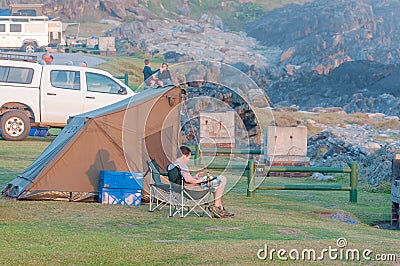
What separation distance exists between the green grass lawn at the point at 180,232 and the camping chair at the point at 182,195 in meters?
0.21

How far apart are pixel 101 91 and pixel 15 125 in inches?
94.2

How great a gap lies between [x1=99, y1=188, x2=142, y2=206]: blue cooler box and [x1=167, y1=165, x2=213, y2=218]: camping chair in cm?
118

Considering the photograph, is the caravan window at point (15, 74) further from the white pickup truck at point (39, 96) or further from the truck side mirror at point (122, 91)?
the truck side mirror at point (122, 91)

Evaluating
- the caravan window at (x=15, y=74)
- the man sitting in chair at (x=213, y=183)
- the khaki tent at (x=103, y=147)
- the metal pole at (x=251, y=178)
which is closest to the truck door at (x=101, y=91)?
the caravan window at (x=15, y=74)

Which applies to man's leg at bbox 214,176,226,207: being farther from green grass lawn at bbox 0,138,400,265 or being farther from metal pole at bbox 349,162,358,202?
metal pole at bbox 349,162,358,202

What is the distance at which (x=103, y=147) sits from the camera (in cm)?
1505

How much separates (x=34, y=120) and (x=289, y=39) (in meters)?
67.6

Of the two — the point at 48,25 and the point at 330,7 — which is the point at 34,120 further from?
the point at 330,7

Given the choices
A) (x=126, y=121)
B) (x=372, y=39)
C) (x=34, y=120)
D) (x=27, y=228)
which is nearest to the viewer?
(x=27, y=228)

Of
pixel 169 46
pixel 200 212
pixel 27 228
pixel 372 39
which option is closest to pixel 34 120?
pixel 200 212

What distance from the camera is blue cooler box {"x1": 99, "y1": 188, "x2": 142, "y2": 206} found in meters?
14.7

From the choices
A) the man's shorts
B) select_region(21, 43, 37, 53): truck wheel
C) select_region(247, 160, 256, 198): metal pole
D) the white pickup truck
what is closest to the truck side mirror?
the white pickup truck

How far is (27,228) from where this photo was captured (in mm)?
11703

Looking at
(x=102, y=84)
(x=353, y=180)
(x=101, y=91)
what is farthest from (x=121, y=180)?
(x=102, y=84)
